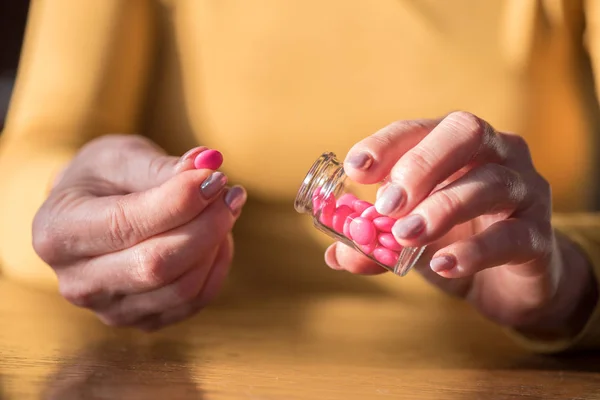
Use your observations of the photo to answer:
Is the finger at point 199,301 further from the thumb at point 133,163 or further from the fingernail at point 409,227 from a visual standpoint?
the fingernail at point 409,227

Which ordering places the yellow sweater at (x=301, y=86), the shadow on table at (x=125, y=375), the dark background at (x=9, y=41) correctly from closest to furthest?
the shadow on table at (x=125, y=375) → the yellow sweater at (x=301, y=86) → the dark background at (x=9, y=41)

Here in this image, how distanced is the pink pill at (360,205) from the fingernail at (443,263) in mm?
62

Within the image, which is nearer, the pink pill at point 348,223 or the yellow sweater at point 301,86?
the pink pill at point 348,223

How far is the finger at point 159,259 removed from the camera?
1.52ft

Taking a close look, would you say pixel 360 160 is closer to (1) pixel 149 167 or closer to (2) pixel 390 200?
(2) pixel 390 200

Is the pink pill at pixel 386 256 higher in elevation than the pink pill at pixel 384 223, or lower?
lower

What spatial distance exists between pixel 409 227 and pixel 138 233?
19 centimetres

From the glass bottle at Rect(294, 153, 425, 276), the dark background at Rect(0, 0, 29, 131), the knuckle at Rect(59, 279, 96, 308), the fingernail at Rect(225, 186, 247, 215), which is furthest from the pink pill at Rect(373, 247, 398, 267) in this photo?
the dark background at Rect(0, 0, 29, 131)

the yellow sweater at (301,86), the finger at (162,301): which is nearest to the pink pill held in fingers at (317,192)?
the finger at (162,301)

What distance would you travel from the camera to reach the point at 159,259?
1.52 ft

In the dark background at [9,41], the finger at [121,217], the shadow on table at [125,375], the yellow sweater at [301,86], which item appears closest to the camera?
the shadow on table at [125,375]

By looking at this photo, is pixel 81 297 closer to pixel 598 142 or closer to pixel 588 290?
pixel 588 290

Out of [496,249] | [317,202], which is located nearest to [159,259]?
[317,202]

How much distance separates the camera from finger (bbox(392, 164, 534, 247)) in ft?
1.24
